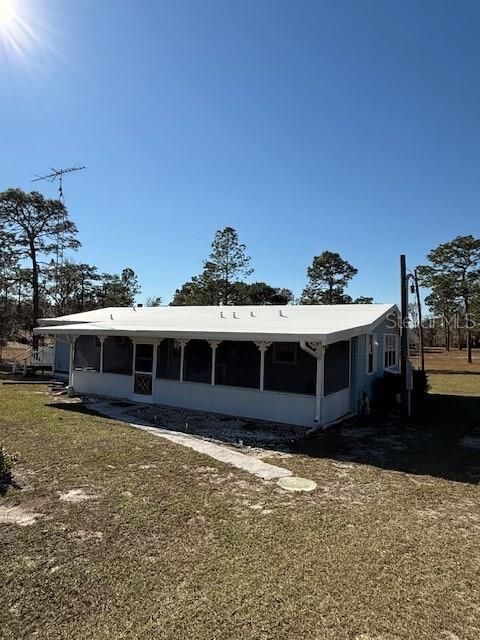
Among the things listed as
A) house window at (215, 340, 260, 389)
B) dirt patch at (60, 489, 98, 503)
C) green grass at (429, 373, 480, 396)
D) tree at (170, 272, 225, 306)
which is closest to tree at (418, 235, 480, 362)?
green grass at (429, 373, 480, 396)

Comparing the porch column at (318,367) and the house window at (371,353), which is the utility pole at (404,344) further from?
the porch column at (318,367)

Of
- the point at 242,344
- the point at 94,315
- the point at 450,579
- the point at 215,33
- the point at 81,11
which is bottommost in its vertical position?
the point at 450,579

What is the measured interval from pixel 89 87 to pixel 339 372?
9.72m

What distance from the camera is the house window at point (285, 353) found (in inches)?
432

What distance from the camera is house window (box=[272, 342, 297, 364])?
36.0 ft

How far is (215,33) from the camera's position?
942cm

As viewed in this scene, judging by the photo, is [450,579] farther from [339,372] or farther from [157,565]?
[339,372]

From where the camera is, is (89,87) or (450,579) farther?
(89,87)

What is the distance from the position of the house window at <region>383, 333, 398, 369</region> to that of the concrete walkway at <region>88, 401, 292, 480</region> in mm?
9533

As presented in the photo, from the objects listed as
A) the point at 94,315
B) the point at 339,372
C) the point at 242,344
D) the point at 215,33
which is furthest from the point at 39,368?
the point at 215,33

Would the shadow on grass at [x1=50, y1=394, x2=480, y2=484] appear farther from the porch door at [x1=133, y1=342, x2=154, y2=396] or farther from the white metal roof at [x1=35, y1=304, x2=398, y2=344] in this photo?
the white metal roof at [x1=35, y1=304, x2=398, y2=344]

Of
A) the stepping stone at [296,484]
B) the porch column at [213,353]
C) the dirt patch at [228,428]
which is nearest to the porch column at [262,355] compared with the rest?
the dirt patch at [228,428]

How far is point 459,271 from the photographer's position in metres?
34.6

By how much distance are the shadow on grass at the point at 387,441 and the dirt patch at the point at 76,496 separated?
11.7ft
